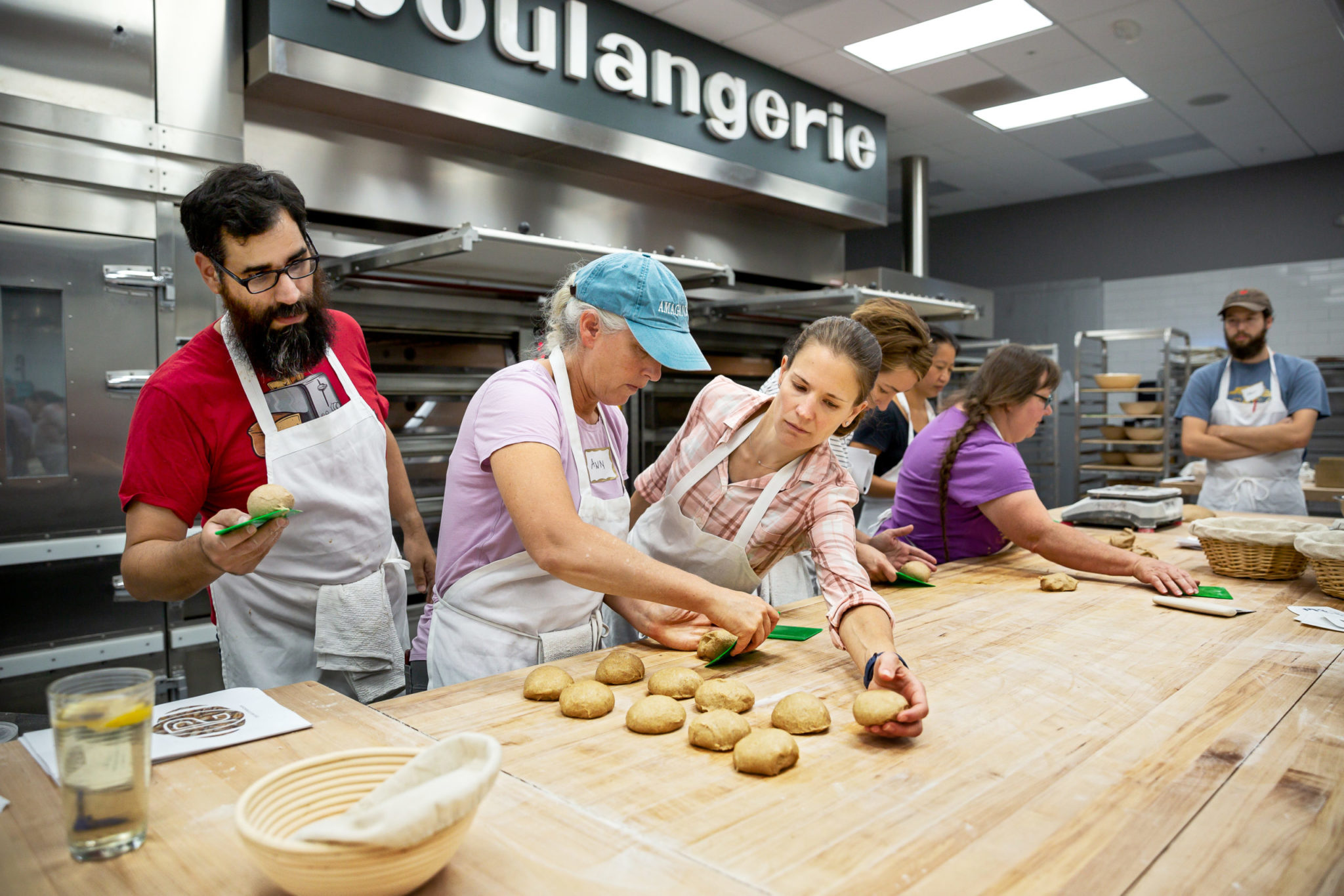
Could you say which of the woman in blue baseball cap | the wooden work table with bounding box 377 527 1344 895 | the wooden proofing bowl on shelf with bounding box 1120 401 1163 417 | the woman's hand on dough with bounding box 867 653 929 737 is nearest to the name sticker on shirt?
the woman in blue baseball cap

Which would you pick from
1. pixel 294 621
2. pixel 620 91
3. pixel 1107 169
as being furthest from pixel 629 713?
pixel 1107 169

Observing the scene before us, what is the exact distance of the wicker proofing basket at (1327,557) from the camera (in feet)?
6.46

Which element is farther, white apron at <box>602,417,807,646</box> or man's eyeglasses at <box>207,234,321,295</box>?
white apron at <box>602,417,807,646</box>

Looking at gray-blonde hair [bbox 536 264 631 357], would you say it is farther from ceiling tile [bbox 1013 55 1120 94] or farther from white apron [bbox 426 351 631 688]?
ceiling tile [bbox 1013 55 1120 94]

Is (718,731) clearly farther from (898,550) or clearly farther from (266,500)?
(898,550)

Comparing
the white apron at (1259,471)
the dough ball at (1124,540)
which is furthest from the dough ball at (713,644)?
the white apron at (1259,471)

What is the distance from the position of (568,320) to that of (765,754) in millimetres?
912

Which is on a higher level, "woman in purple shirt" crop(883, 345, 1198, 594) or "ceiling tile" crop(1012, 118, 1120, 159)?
"ceiling tile" crop(1012, 118, 1120, 159)

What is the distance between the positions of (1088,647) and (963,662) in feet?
0.95

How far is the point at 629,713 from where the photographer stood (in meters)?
1.15

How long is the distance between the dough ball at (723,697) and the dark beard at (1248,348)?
3860 millimetres

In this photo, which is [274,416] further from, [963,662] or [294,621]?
[963,662]

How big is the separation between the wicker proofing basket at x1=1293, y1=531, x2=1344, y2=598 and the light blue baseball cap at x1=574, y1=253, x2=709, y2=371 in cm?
159

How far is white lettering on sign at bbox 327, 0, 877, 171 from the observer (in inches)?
132
